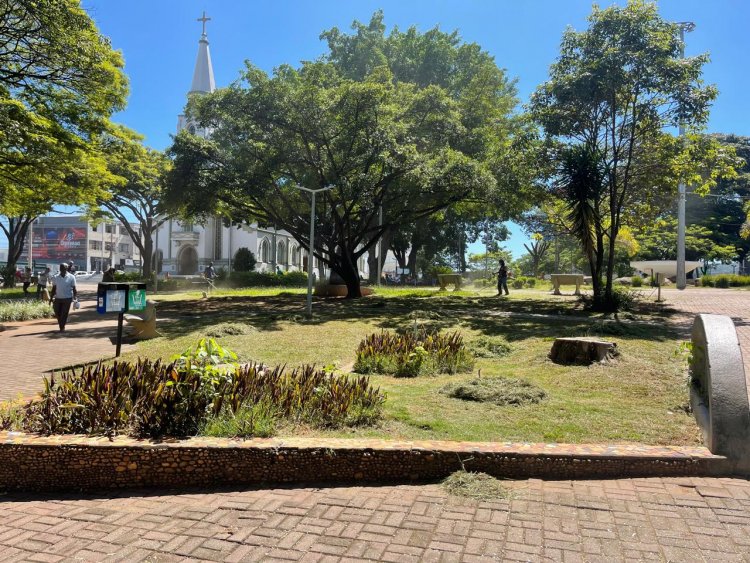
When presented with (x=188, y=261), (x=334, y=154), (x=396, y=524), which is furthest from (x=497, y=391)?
(x=188, y=261)

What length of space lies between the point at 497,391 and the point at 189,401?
3132 millimetres

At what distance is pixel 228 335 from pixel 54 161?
8156mm

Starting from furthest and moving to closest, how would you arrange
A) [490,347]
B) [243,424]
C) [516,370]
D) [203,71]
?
[203,71] → [490,347] → [516,370] → [243,424]

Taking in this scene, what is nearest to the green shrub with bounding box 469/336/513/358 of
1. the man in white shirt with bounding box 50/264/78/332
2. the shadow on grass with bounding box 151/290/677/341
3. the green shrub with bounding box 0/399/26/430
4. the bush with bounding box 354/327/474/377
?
the shadow on grass with bounding box 151/290/677/341

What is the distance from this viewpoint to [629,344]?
29.5 ft

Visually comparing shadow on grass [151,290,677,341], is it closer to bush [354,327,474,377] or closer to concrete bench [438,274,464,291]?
bush [354,327,474,377]

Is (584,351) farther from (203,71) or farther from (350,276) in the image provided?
(203,71)

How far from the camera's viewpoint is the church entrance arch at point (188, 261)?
56.9m

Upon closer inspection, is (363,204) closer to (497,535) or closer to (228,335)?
(228,335)

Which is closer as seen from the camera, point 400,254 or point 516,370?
point 516,370

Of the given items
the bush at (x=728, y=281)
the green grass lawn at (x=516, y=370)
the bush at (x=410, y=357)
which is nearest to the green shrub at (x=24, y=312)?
the green grass lawn at (x=516, y=370)

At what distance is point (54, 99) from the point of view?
50.2 feet

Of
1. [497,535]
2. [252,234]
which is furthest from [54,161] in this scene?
[252,234]

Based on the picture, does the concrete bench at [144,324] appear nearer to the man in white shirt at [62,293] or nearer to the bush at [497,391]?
the man in white shirt at [62,293]
